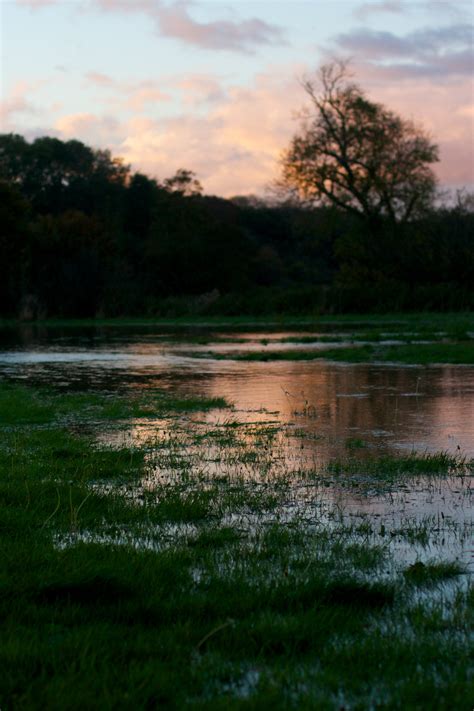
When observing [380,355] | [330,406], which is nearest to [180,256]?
[380,355]

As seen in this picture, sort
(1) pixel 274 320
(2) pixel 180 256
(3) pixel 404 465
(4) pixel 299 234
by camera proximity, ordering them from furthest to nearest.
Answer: (2) pixel 180 256 → (4) pixel 299 234 → (1) pixel 274 320 → (3) pixel 404 465

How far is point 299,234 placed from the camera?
6175 cm

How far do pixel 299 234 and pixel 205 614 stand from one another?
58016 millimetres

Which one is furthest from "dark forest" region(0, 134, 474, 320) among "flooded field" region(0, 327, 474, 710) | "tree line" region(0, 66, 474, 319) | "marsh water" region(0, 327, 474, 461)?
"flooded field" region(0, 327, 474, 710)

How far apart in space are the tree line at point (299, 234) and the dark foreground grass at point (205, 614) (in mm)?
38310

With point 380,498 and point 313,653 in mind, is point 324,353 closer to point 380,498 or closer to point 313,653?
point 380,498

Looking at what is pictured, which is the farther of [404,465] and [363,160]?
[363,160]

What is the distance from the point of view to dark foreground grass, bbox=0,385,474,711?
3752mm

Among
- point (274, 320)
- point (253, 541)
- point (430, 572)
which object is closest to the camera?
point (430, 572)

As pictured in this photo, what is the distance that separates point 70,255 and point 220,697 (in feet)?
175

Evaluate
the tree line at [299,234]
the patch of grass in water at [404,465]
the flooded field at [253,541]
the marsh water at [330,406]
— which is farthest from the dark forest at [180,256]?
the patch of grass in water at [404,465]

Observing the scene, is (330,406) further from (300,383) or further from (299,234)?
(299,234)

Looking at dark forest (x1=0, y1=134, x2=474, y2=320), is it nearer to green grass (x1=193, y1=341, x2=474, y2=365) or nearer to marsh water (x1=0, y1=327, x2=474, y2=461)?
marsh water (x1=0, y1=327, x2=474, y2=461)

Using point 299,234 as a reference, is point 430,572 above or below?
below
